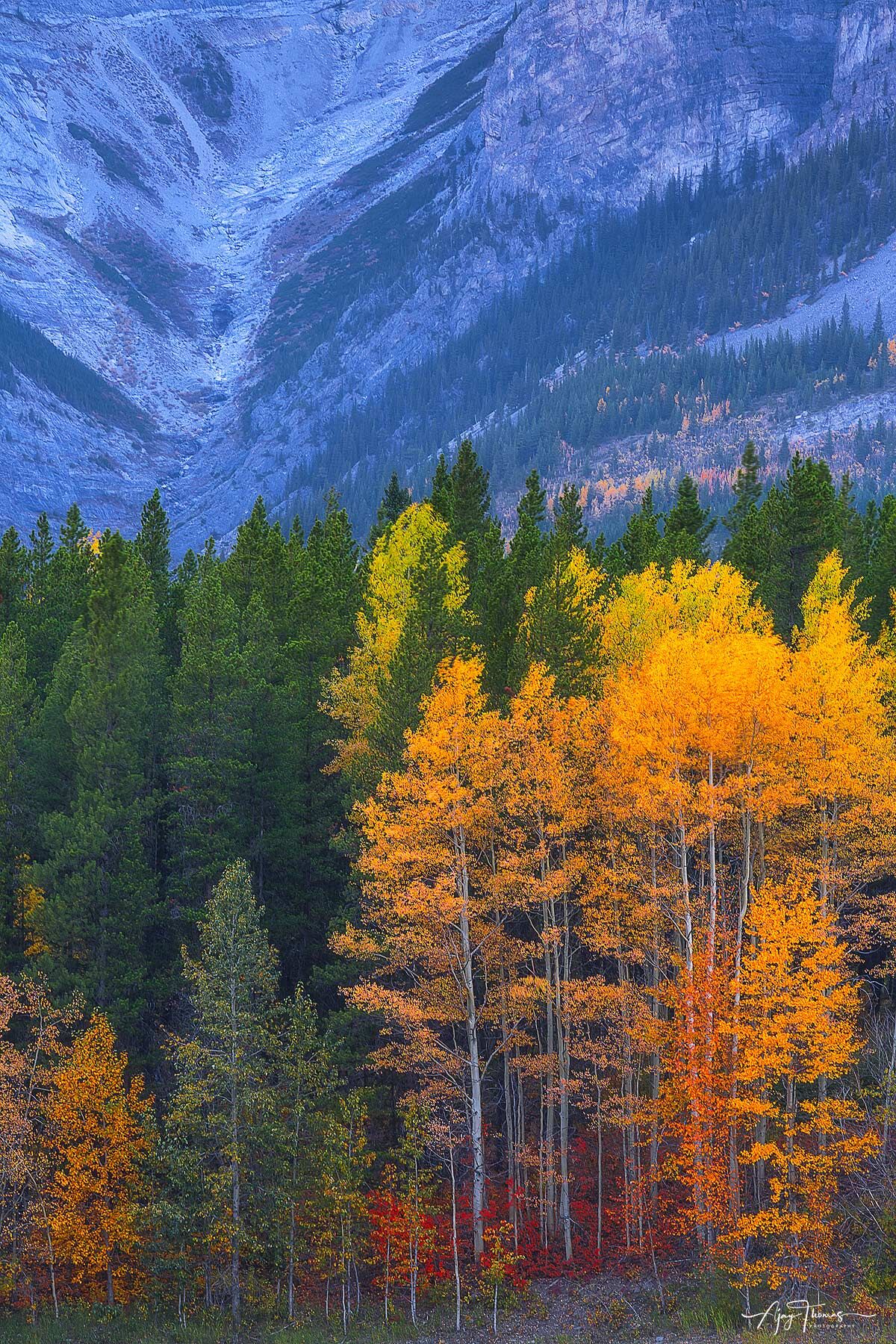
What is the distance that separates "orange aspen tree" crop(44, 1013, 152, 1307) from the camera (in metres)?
33.6

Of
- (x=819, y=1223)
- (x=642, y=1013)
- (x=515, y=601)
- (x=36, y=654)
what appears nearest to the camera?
(x=819, y=1223)

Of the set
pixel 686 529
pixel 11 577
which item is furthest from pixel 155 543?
pixel 686 529

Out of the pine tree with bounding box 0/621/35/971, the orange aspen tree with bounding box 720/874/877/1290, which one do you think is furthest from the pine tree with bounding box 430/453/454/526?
the orange aspen tree with bounding box 720/874/877/1290

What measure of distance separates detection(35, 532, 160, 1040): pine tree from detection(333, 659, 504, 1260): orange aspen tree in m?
7.73

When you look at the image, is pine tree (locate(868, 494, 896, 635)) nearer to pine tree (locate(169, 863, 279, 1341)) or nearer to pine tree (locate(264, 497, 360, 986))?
pine tree (locate(264, 497, 360, 986))

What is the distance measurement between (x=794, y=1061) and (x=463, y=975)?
8559 millimetres

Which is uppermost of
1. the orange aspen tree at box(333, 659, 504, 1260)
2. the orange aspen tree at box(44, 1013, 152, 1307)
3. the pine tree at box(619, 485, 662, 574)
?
the pine tree at box(619, 485, 662, 574)

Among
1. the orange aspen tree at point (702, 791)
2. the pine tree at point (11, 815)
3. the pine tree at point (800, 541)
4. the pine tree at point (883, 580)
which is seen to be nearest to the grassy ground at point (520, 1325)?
the orange aspen tree at point (702, 791)

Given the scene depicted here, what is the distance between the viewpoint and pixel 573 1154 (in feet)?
123

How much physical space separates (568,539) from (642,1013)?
15583mm

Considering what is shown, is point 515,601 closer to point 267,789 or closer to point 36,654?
point 267,789

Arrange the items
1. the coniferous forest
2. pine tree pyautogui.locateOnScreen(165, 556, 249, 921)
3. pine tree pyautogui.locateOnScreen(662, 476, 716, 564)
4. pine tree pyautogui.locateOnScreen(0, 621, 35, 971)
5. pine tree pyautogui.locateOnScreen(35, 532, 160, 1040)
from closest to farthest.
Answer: the coniferous forest
pine tree pyautogui.locateOnScreen(35, 532, 160, 1040)
pine tree pyautogui.locateOnScreen(165, 556, 249, 921)
pine tree pyautogui.locateOnScreen(0, 621, 35, 971)
pine tree pyautogui.locateOnScreen(662, 476, 716, 564)

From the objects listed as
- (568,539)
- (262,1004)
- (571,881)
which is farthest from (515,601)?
(262,1004)
